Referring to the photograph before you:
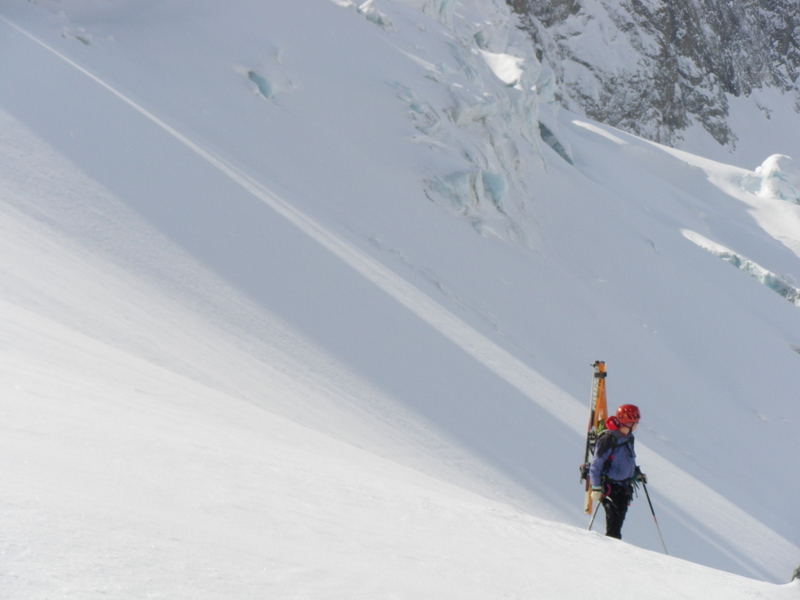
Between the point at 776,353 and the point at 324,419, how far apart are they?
16.3 metres

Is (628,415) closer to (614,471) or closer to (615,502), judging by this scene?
(614,471)

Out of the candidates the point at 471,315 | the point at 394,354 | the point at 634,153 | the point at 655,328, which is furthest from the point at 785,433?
the point at 634,153

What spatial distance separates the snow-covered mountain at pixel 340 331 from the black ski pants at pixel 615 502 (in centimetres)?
95

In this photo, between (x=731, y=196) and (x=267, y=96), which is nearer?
(x=267, y=96)

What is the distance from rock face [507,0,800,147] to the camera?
5212 centimetres

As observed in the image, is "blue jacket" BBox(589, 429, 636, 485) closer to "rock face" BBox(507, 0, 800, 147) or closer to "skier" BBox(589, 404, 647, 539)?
"skier" BBox(589, 404, 647, 539)

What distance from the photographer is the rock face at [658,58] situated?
171 ft

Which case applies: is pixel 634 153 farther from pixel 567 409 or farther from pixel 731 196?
pixel 567 409

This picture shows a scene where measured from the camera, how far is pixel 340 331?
26.5 feet

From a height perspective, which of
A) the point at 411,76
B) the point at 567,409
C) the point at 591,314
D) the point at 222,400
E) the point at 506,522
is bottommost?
the point at 506,522

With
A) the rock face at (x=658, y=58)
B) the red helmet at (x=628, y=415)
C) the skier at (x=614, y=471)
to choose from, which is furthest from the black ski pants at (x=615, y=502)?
the rock face at (x=658, y=58)

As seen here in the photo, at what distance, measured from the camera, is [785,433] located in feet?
49.0

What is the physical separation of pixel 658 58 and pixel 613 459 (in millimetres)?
57606

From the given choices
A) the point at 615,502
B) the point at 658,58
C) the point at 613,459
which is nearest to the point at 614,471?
the point at 613,459
